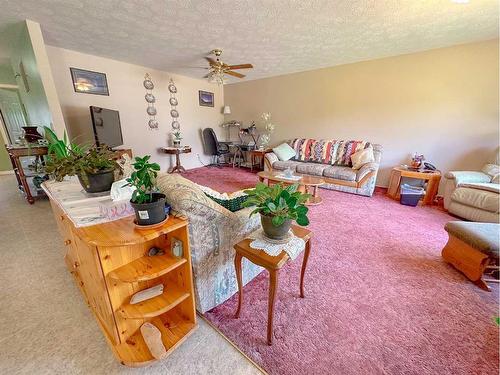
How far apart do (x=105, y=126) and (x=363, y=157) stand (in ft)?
14.2

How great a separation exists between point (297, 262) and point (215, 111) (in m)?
5.16

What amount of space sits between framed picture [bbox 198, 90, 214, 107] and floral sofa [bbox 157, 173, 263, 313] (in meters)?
4.75

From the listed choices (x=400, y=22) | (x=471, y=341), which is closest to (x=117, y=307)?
(x=471, y=341)

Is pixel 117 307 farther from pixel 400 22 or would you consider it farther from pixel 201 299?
pixel 400 22

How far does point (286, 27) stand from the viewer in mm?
2426

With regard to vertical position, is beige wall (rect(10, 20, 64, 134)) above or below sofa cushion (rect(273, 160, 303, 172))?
above

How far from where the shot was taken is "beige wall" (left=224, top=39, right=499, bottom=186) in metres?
2.86

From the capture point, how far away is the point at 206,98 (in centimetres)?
545

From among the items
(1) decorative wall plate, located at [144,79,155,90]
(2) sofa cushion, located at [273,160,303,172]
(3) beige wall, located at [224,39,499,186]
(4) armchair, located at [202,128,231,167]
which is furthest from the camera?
(4) armchair, located at [202,128,231,167]

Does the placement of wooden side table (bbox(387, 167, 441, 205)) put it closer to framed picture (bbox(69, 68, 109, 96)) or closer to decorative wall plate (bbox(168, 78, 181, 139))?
decorative wall plate (bbox(168, 78, 181, 139))

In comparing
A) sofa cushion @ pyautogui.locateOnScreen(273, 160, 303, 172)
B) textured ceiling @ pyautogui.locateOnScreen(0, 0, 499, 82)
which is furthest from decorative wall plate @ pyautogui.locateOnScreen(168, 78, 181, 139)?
sofa cushion @ pyautogui.locateOnScreen(273, 160, 303, 172)

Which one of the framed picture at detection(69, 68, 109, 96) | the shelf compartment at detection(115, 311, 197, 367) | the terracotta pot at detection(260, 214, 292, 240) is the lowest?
the shelf compartment at detection(115, 311, 197, 367)

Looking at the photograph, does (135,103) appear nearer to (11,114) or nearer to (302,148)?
(11,114)

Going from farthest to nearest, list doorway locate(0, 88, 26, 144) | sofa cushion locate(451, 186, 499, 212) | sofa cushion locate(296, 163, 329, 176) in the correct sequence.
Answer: doorway locate(0, 88, 26, 144) < sofa cushion locate(296, 163, 329, 176) < sofa cushion locate(451, 186, 499, 212)
